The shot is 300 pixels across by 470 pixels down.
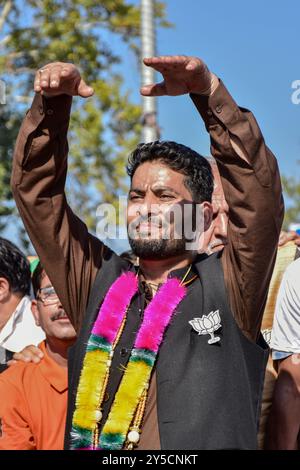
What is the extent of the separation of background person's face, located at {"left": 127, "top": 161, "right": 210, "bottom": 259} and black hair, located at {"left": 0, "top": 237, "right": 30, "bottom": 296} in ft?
4.82

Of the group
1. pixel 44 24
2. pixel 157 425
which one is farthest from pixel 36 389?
pixel 44 24

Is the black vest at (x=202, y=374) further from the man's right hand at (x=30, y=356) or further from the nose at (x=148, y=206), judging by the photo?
the man's right hand at (x=30, y=356)

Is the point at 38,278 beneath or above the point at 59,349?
above

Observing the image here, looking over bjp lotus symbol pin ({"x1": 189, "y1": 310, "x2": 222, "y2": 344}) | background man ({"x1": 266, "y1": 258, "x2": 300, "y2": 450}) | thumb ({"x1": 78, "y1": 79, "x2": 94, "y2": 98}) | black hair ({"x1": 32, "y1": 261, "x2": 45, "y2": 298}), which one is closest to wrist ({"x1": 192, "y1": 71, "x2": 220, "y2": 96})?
thumb ({"x1": 78, "y1": 79, "x2": 94, "y2": 98})

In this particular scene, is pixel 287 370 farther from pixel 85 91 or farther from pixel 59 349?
pixel 85 91

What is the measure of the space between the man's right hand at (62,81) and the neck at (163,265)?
26.6 inches

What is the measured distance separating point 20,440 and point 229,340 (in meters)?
0.99

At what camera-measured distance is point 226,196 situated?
8.86 ft

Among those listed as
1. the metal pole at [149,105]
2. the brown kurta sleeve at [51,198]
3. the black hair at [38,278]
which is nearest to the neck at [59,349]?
the black hair at [38,278]

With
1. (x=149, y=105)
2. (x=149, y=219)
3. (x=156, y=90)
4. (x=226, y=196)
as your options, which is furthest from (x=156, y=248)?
(x=149, y=105)

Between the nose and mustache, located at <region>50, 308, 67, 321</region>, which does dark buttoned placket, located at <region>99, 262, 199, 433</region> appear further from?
mustache, located at <region>50, 308, 67, 321</region>

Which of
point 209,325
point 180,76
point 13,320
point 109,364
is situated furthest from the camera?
point 13,320

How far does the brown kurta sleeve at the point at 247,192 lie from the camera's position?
2607mm

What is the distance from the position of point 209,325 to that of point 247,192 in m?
0.46
